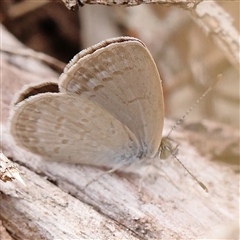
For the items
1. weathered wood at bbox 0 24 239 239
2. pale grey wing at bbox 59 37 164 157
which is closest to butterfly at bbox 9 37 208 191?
pale grey wing at bbox 59 37 164 157

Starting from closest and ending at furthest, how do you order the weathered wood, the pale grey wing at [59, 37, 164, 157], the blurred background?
1. the pale grey wing at [59, 37, 164, 157]
2. the weathered wood
3. the blurred background

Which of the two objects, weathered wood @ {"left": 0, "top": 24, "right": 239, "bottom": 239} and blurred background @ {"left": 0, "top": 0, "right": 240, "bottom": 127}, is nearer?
weathered wood @ {"left": 0, "top": 24, "right": 239, "bottom": 239}

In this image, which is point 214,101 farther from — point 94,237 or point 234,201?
point 94,237

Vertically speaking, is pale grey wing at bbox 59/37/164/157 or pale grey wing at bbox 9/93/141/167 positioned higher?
pale grey wing at bbox 59/37/164/157

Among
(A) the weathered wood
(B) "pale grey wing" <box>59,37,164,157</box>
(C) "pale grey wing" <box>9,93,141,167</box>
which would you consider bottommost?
(A) the weathered wood

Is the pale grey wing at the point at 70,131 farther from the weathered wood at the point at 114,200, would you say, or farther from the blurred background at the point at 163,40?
the blurred background at the point at 163,40

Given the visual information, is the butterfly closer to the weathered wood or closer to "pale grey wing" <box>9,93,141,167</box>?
"pale grey wing" <box>9,93,141,167</box>

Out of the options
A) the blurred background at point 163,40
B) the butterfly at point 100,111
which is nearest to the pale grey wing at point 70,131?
the butterfly at point 100,111

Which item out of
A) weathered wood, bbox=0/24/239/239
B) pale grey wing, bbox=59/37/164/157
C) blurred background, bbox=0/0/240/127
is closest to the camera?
pale grey wing, bbox=59/37/164/157
